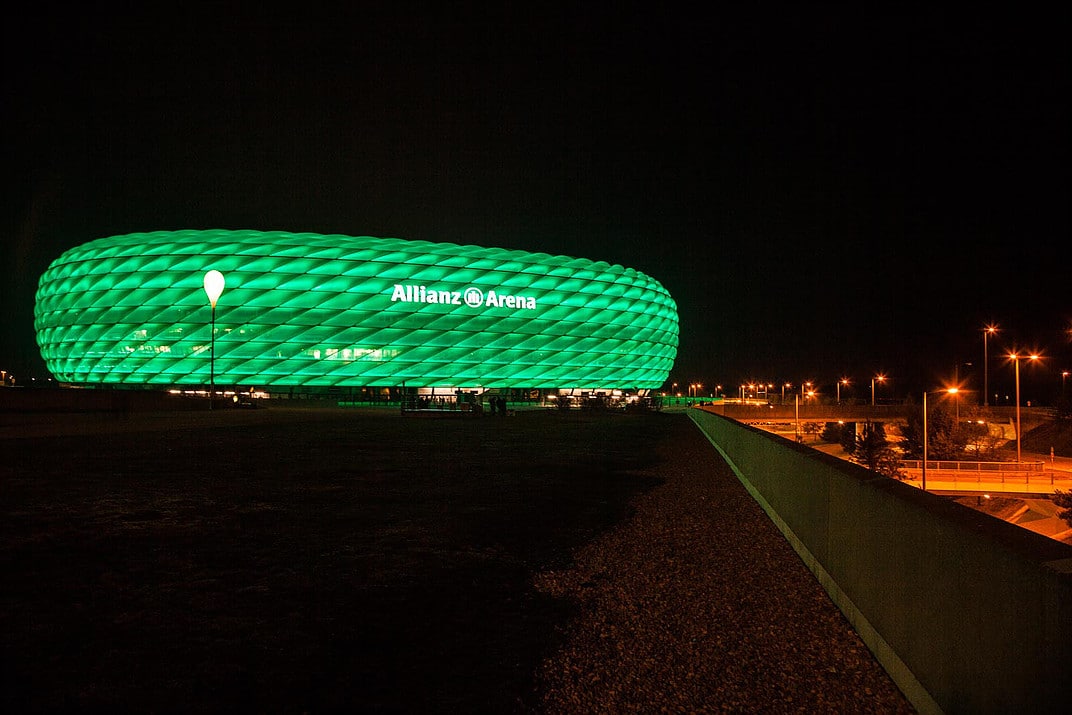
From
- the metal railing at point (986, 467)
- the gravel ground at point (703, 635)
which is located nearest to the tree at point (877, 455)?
the metal railing at point (986, 467)

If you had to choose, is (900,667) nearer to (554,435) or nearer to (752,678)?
(752,678)

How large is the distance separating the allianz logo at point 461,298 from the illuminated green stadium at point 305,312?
0.30 ft

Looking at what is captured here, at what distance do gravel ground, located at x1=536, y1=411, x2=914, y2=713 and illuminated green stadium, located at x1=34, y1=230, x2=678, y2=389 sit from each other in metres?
61.2

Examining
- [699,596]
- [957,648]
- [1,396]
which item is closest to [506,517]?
[699,596]

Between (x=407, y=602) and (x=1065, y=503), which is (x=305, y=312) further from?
(x=407, y=602)

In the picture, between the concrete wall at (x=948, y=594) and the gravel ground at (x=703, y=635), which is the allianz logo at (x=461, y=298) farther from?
the concrete wall at (x=948, y=594)

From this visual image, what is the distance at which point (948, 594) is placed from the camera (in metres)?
3.32

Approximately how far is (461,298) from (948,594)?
68421 millimetres

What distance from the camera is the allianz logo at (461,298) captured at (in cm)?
6844

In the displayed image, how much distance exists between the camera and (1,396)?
27688 mm

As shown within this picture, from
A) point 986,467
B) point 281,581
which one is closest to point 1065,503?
point 986,467

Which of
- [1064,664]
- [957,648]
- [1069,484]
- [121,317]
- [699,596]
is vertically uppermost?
[121,317]

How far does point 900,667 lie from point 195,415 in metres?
28.7

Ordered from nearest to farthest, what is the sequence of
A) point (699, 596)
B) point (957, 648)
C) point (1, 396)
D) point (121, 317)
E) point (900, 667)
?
point (957, 648), point (900, 667), point (699, 596), point (1, 396), point (121, 317)
